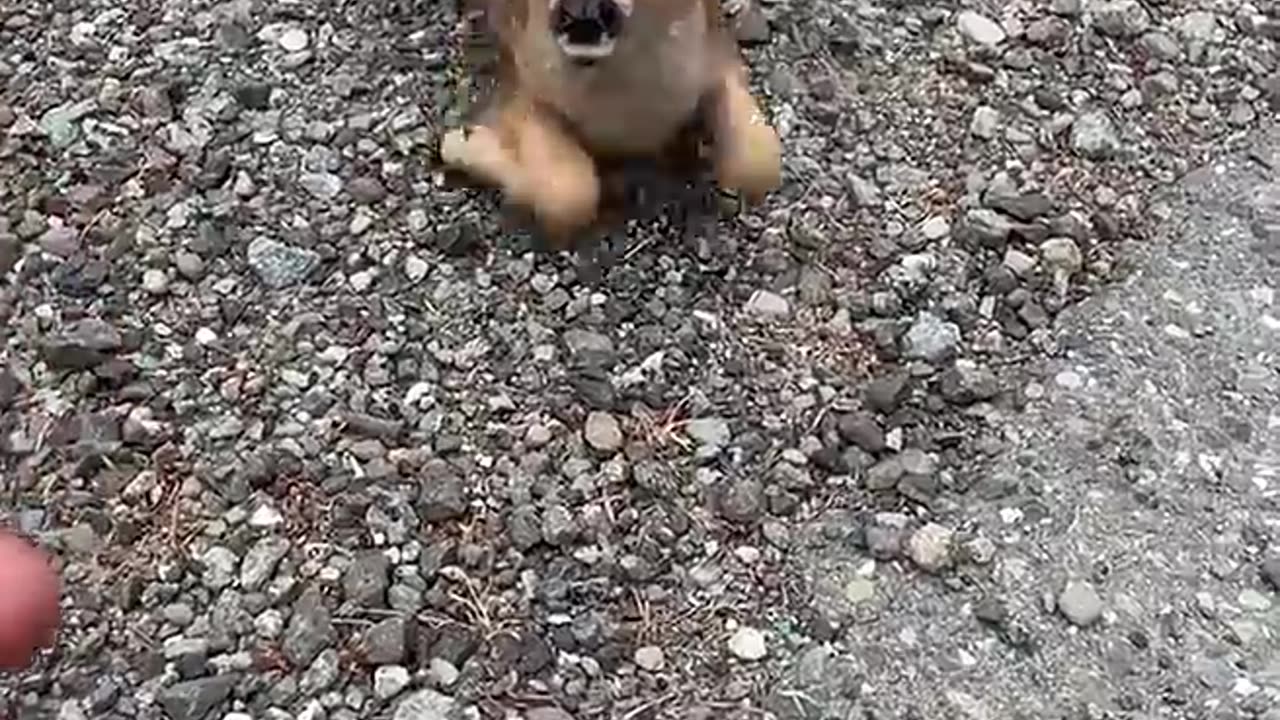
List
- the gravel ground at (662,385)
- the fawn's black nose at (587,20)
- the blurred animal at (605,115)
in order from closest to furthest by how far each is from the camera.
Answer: the gravel ground at (662,385)
the fawn's black nose at (587,20)
the blurred animal at (605,115)

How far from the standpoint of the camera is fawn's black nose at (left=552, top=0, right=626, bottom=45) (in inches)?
84.0

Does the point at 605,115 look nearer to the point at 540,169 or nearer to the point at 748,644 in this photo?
the point at 540,169

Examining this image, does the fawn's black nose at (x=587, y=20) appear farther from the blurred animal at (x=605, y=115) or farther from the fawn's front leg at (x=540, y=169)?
the fawn's front leg at (x=540, y=169)

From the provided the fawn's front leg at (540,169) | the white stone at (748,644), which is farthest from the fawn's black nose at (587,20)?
the white stone at (748,644)

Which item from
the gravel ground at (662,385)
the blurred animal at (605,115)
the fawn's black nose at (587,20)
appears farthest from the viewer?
the blurred animal at (605,115)

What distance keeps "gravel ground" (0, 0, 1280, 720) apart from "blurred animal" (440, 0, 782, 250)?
50 mm

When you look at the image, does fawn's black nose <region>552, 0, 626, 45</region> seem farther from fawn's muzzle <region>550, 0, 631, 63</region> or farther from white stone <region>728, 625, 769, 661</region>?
white stone <region>728, 625, 769, 661</region>

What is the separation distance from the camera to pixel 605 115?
2312 millimetres

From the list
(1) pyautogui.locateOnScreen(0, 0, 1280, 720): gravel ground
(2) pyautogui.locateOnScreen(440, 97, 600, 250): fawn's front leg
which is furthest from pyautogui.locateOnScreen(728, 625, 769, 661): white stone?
(2) pyautogui.locateOnScreen(440, 97, 600, 250): fawn's front leg

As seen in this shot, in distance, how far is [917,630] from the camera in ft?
6.75

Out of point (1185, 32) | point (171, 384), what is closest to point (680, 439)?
point (171, 384)

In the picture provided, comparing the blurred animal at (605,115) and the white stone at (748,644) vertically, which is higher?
the blurred animal at (605,115)

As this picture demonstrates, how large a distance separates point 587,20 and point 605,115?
185mm

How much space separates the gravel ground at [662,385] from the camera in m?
2.03
